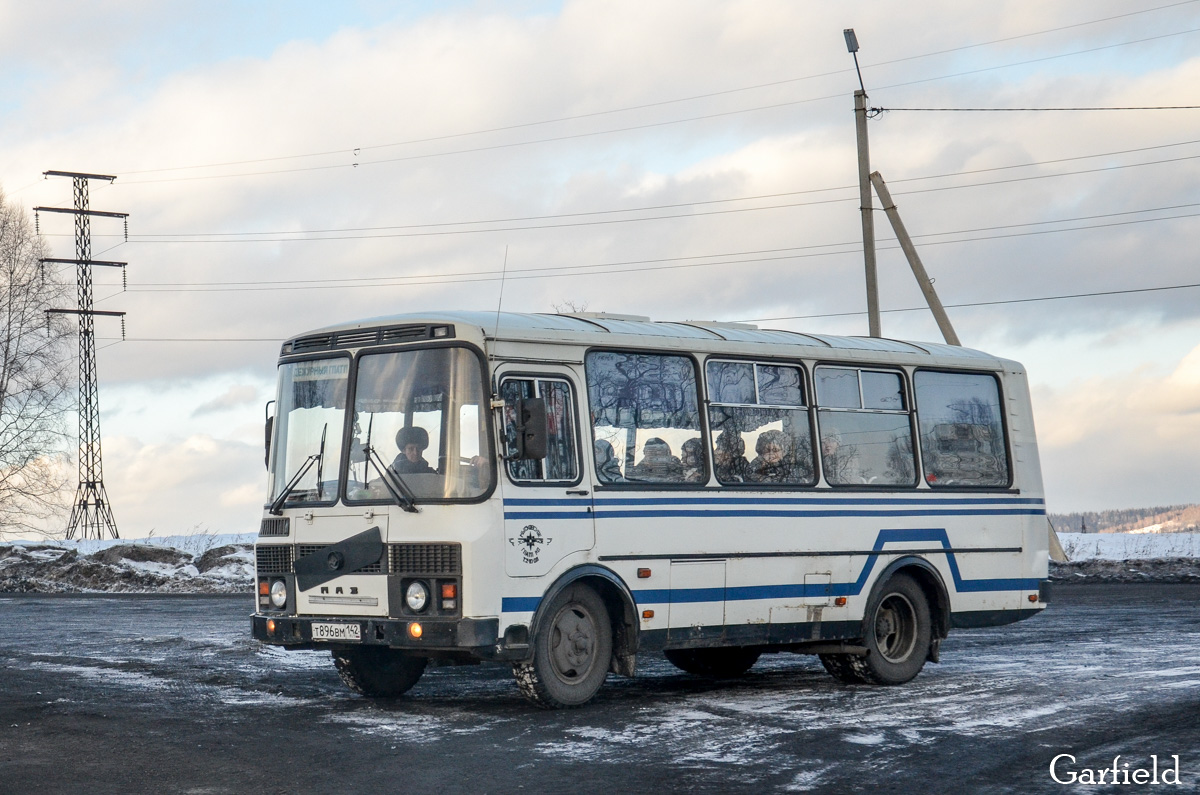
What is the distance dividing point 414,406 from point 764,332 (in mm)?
3822

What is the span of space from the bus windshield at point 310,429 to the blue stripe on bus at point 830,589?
6.10ft

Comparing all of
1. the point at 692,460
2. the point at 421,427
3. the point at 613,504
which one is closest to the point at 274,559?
the point at 421,427

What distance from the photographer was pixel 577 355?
1147cm

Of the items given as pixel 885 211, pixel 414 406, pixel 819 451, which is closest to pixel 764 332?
pixel 819 451

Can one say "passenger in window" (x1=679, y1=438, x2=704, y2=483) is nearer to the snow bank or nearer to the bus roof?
the bus roof

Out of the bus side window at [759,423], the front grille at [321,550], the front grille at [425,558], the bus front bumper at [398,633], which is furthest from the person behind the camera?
the bus side window at [759,423]

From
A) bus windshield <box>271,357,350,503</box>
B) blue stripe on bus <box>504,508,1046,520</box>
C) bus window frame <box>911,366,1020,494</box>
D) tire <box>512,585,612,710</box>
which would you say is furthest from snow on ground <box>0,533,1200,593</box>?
tire <box>512,585,612,710</box>

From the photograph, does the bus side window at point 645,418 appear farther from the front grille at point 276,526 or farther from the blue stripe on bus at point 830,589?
the front grille at point 276,526

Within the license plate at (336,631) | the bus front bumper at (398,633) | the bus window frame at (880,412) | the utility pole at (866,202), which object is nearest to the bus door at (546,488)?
the bus front bumper at (398,633)

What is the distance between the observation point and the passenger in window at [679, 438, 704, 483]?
→ 1204 cm

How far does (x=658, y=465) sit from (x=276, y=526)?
3.06 m

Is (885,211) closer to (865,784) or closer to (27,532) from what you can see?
(865,784)

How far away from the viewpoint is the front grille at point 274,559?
1141cm

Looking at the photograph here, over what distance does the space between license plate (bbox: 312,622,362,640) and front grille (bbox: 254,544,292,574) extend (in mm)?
606
